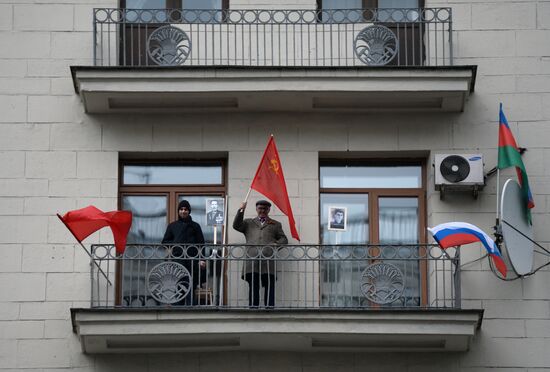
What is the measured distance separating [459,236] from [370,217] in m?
1.60

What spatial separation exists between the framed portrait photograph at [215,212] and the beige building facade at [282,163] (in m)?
0.18

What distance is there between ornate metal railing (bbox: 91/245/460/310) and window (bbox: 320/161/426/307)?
0.06 feet

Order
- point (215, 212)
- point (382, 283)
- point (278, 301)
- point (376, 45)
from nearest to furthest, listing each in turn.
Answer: point (382, 283) < point (278, 301) < point (215, 212) < point (376, 45)

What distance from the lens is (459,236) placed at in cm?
2245

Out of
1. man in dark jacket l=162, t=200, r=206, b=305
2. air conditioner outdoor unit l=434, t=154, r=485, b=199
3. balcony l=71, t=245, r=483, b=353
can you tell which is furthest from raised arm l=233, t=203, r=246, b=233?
air conditioner outdoor unit l=434, t=154, r=485, b=199

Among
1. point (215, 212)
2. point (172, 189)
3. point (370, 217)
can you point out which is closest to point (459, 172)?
point (370, 217)

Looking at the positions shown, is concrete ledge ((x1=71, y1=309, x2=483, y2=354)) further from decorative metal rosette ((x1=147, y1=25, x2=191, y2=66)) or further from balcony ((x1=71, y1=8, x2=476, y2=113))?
decorative metal rosette ((x1=147, y1=25, x2=191, y2=66))

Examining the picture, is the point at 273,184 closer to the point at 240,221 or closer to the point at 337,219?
the point at 240,221

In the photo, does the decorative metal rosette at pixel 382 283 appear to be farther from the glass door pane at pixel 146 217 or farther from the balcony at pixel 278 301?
the glass door pane at pixel 146 217

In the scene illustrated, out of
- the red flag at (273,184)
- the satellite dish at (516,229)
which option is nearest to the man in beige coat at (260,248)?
the red flag at (273,184)

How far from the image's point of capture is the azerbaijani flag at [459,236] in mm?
22328

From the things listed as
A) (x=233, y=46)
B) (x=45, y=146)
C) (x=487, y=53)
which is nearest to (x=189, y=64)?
(x=233, y=46)

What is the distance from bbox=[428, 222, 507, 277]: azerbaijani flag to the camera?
73.3 ft

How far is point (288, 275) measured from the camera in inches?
909
